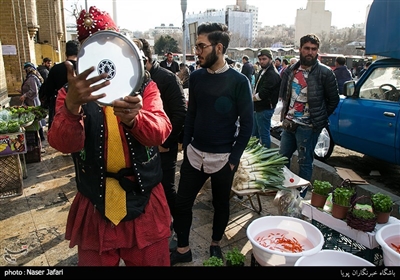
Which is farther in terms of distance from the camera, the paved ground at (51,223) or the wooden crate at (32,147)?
the wooden crate at (32,147)

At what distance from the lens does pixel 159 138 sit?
174 centimetres

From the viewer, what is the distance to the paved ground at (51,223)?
3203 mm

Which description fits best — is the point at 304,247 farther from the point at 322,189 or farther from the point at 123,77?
the point at 123,77

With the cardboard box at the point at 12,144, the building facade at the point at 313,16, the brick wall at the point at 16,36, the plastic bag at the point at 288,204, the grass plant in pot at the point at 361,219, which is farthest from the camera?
the building facade at the point at 313,16

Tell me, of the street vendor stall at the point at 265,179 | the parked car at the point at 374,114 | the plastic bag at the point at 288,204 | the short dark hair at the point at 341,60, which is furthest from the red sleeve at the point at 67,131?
the short dark hair at the point at 341,60

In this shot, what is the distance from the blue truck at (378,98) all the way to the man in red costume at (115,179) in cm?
433

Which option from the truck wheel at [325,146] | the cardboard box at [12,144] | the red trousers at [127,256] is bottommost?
the truck wheel at [325,146]

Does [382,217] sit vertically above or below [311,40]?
below

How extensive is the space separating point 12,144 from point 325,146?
18.5 feet

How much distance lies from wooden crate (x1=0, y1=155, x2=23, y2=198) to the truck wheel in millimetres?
5479

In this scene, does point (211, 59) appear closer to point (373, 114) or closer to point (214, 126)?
point (214, 126)

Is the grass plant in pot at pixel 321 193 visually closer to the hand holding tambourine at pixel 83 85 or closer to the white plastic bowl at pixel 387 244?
the white plastic bowl at pixel 387 244

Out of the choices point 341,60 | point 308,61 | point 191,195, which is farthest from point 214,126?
point 341,60

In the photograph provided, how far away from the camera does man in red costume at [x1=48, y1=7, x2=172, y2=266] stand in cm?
174
